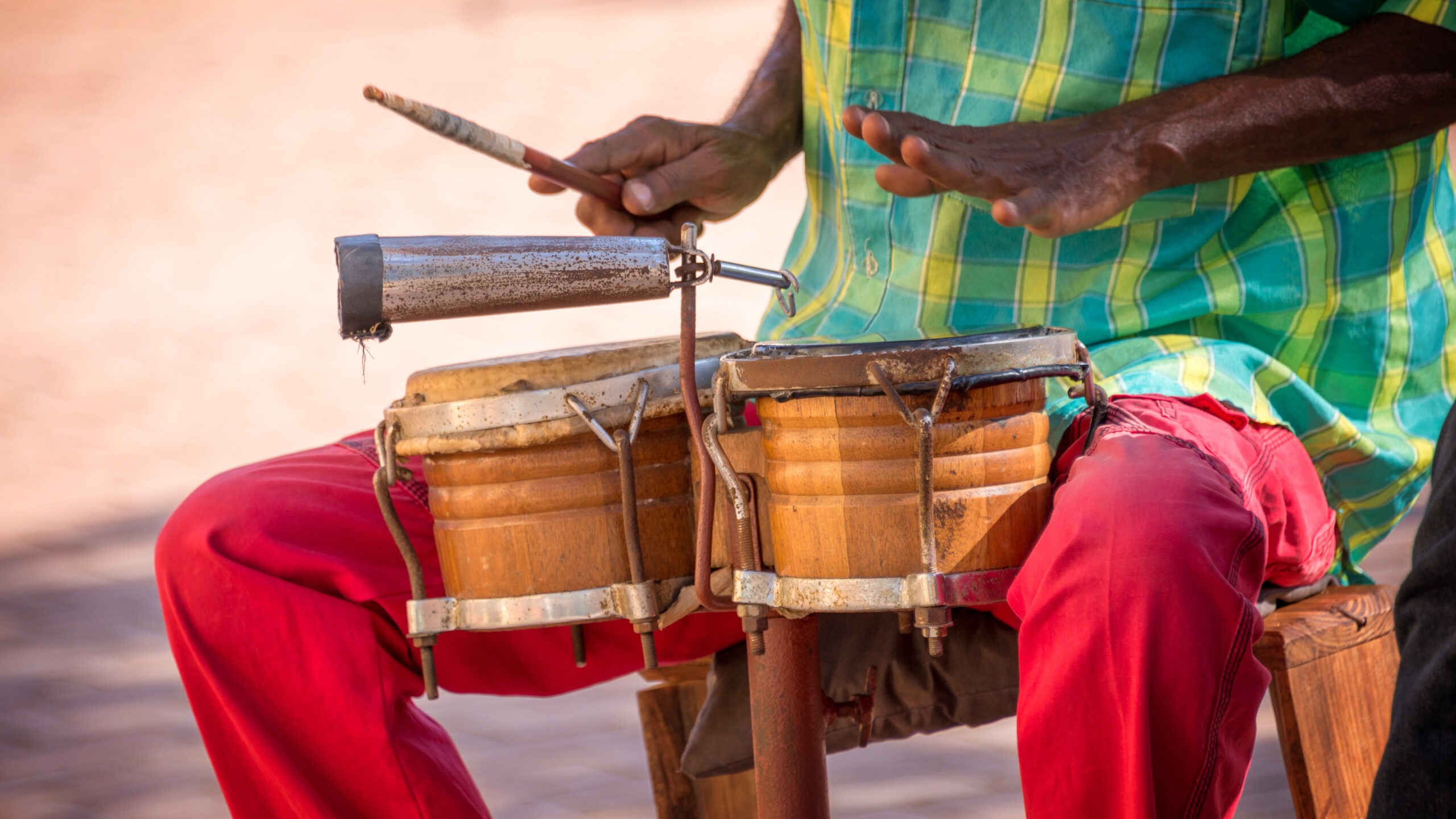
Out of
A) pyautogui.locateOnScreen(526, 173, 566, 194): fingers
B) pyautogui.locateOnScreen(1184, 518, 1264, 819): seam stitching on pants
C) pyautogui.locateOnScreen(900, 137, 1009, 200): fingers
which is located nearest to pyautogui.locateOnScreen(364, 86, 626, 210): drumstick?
pyautogui.locateOnScreen(526, 173, 566, 194): fingers

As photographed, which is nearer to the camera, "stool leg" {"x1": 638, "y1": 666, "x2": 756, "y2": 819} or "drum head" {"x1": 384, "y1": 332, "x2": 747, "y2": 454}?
"drum head" {"x1": 384, "y1": 332, "x2": 747, "y2": 454}

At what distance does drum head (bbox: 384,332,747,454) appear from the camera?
1483 mm

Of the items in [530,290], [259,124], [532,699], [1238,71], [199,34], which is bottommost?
[532,699]

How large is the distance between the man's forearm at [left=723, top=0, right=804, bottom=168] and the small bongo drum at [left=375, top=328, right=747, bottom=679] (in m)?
0.73

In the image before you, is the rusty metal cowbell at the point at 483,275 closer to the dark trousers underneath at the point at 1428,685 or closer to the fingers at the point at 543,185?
the fingers at the point at 543,185

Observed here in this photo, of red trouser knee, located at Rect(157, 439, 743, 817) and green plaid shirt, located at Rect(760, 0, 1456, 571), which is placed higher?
green plaid shirt, located at Rect(760, 0, 1456, 571)

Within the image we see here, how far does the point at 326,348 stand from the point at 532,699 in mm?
3483

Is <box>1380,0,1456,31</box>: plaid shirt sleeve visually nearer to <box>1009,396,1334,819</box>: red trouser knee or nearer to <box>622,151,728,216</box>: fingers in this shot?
<box>1009,396,1334,819</box>: red trouser knee

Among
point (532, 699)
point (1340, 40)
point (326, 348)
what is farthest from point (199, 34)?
point (1340, 40)

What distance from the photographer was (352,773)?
1.69m

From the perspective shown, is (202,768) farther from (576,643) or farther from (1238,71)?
(1238,71)

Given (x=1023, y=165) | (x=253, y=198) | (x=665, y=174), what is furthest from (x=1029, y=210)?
A: (x=253, y=198)

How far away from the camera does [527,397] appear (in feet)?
4.86

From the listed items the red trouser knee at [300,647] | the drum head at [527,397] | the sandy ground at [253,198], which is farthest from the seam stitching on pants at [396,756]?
the sandy ground at [253,198]
